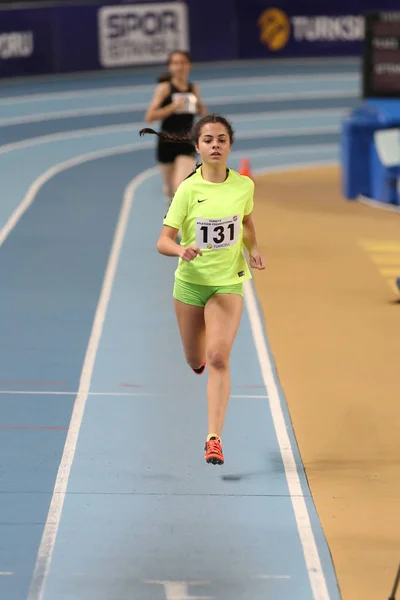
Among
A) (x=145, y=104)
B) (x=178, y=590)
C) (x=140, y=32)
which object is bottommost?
(x=178, y=590)

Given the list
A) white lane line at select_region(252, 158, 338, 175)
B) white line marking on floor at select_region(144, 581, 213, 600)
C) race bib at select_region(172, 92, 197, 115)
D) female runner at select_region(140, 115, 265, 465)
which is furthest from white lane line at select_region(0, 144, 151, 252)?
white line marking on floor at select_region(144, 581, 213, 600)

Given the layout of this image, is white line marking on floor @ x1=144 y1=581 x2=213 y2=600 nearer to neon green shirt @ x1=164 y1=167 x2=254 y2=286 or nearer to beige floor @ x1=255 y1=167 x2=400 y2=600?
beige floor @ x1=255 y1=167 x2=400 y2=600

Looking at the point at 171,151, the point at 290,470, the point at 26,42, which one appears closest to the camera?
the point at 290,470

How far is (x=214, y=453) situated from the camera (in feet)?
26.9

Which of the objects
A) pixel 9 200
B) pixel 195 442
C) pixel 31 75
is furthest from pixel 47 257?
pixel 31 75

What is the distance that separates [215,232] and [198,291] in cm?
44

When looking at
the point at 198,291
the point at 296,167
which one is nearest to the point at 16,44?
the point at 296,167

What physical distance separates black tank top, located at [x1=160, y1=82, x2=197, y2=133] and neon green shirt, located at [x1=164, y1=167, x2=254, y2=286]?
24.8ft

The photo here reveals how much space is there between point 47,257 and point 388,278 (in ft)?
12.8

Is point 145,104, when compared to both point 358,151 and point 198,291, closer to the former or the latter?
point 358,151

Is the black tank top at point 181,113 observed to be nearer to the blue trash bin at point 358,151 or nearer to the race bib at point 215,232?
the blue trash bin at point 358,151

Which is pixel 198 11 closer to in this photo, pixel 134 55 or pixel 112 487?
pixel 134 55

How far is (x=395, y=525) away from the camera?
307 inches

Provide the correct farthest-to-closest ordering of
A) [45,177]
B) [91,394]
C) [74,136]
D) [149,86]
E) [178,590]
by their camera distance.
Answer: [149,86] < [74,136] < [45,177] < [91,394] < [178,590]
